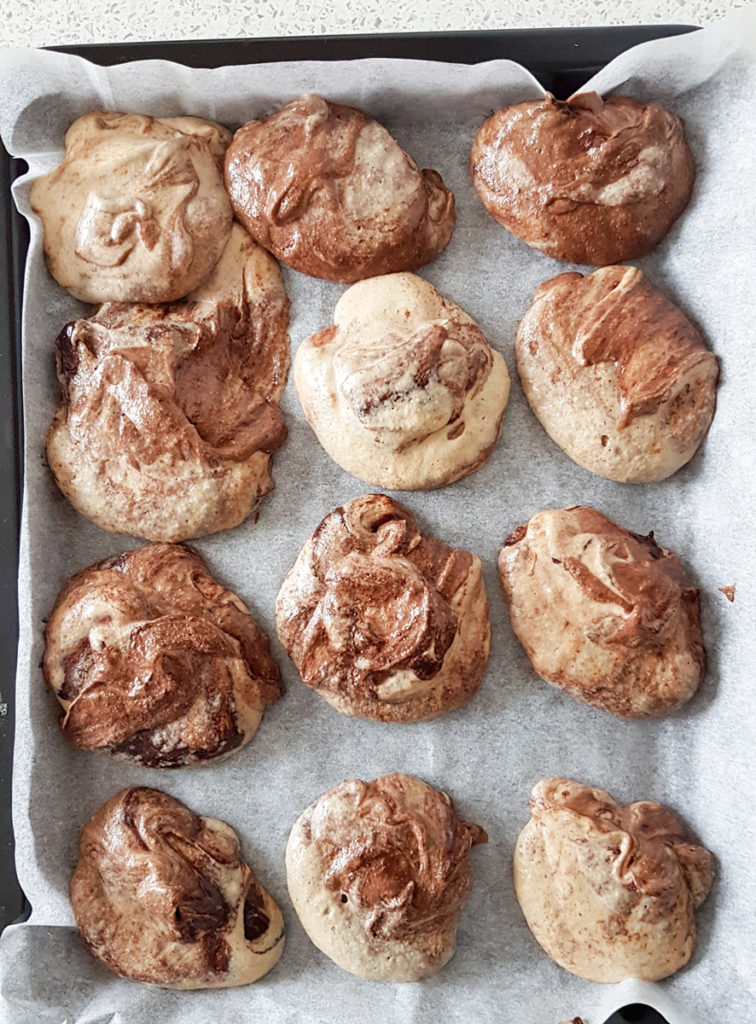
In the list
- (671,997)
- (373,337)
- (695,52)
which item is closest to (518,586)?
(373,337)

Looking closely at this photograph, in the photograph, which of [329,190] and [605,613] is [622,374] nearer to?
[605,613]

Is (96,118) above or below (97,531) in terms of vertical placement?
above

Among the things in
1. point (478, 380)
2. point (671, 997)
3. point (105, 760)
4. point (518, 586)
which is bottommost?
point (671, 997)

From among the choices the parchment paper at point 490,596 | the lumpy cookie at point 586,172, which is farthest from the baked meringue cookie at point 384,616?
the lumpy cookie at point 586,172

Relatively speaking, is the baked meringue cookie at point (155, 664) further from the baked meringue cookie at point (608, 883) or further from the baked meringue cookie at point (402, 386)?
the baked meringue cookie at point (608, 883)

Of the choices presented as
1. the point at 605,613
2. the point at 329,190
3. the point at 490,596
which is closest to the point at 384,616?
the point at 490,596

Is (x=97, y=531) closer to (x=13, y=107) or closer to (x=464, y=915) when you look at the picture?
(x=13, y=107)
